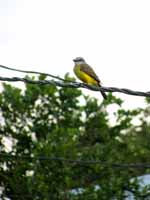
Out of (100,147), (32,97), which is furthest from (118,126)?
(32,97)

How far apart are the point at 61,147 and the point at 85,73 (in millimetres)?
2361

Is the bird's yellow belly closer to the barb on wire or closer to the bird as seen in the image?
the bird

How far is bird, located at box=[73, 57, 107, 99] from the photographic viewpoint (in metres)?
10.1

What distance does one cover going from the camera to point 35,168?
12.7m

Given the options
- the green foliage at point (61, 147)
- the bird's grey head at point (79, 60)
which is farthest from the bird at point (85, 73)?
the green foliage at point (61, 147)

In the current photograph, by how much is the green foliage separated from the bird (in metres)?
2.22

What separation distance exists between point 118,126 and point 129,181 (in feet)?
2.84

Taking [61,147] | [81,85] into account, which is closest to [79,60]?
[61,147]

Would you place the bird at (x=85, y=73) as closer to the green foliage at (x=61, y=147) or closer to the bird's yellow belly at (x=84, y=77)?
the bird's yellow belly at (x=84, y=77)

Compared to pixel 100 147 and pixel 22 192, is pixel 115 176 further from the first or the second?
pixel 22 192

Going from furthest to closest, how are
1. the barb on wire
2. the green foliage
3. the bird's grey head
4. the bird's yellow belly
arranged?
1. the green foliage
2. the bird's grey head
3. the bird's yellow belly
4. the barb on wire

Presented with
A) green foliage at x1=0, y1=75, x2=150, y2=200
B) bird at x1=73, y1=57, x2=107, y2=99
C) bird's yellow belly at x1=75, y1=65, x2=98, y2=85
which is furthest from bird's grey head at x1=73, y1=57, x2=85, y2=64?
green foliage at x1=0, y1=75, x2=150, y2=200

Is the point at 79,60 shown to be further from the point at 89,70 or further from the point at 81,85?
the point at 81,85

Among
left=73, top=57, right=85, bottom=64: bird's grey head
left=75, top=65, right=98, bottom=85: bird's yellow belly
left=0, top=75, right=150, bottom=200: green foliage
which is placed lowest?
left=0, top=75, right=150, bottom=200: green foliage
